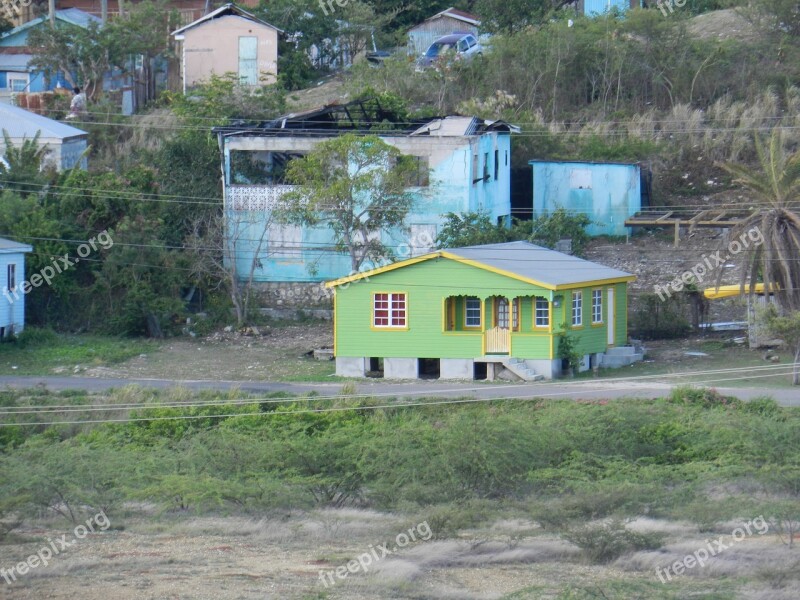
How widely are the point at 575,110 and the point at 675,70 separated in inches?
175

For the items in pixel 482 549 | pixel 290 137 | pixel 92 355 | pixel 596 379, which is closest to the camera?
pixel 482 549

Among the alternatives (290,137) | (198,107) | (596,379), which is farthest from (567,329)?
(198,107)

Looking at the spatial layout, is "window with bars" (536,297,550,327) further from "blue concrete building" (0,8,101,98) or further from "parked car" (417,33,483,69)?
"blue concrete building" (0,8,101,98)

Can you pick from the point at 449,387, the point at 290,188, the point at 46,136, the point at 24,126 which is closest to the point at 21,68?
the point at 24,126

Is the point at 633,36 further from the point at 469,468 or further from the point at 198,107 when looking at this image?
the point at 469,468

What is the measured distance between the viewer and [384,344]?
38.3 m

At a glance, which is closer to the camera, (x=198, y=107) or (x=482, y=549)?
(x=482, y=549)

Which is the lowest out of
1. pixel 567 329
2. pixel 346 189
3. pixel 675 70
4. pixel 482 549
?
pixel 482 549

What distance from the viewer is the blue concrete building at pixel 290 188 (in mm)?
45469

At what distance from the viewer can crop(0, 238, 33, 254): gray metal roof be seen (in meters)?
41.6

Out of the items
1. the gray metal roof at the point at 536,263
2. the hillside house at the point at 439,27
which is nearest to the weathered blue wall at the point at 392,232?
the gray metal roof at the point at 536,263
